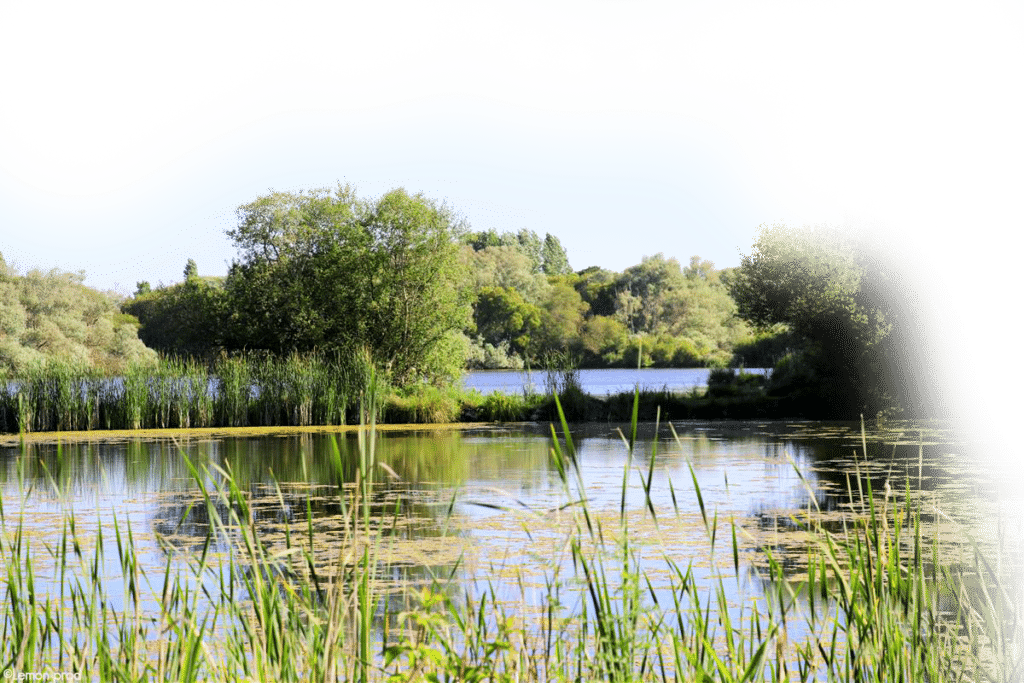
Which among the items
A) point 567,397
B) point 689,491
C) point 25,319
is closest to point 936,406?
point 567,397

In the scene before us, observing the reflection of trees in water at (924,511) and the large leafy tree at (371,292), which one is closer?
the reflection of trees in water at (924,511)

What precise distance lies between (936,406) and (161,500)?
12.5 metres

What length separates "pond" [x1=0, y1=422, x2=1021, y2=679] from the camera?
14.7 ft

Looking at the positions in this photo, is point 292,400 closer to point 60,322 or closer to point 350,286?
point 350,286

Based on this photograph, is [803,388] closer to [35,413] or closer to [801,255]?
[801,255]

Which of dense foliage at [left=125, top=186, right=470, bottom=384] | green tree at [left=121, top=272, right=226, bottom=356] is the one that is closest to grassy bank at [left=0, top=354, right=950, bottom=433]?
dense foliage at [left=125, top=186, right=470, bottom=384]

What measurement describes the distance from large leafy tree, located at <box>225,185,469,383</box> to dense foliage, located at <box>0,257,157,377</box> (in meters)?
3.41

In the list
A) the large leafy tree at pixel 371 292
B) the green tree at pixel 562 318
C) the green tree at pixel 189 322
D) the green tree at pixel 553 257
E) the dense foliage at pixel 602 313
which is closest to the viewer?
the large leafy tree at pixel 371 292

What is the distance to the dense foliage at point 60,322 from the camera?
69.6ft

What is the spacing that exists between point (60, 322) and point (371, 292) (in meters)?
7.46

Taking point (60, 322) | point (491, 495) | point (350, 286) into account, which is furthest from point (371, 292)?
point (491, 495)

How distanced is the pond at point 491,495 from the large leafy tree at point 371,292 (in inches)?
206

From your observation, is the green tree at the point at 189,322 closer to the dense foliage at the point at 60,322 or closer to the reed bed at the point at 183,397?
the dense foliage at the point at 60,322

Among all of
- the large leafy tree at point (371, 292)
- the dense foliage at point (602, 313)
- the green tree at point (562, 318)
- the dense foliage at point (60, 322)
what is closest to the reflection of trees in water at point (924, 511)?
the large leafy tree at point (371, 292)
